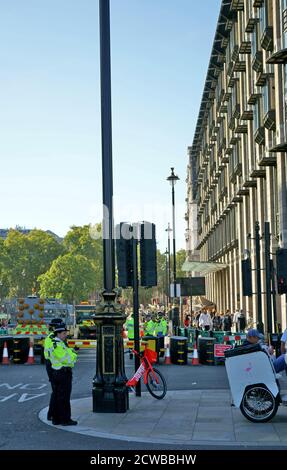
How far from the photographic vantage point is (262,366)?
39.3 ft

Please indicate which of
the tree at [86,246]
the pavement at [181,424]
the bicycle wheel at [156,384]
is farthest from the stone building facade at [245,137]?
the tree at [86,246]

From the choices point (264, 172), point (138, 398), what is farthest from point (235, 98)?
point (138, 398)

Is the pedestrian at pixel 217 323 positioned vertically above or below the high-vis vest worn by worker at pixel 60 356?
above

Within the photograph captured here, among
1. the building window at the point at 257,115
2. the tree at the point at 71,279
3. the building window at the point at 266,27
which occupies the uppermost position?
the building window at the point at 266,27

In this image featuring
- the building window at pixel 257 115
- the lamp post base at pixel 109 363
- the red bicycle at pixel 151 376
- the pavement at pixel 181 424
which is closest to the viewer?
the pavement at pixel 181 424

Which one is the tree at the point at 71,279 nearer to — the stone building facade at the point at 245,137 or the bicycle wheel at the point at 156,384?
the stone building facade at the point at 245,137

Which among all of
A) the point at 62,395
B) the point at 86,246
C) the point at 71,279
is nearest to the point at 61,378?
the point at 62,395

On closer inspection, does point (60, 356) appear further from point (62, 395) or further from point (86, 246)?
point (86, 246)

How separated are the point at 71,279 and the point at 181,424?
92.0 metres

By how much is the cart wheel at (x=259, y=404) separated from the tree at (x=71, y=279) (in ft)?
301

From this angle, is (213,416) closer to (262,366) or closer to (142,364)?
(262,366)

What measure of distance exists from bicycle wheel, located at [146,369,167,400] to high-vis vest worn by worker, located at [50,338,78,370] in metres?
3.34

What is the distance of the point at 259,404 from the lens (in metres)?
12.0

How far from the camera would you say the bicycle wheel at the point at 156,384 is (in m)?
15.0
